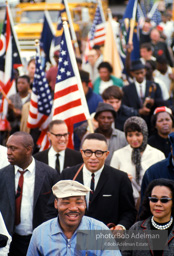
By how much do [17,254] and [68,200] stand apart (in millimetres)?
1981

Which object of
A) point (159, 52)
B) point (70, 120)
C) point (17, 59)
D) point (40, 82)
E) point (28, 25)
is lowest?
point (70, 120)

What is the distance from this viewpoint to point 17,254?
711 cm

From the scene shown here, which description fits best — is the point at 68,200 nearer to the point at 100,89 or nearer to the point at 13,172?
the point at 13,172

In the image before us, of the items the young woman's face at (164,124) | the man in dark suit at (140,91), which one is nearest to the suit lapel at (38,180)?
the young woman's face at (164,124)

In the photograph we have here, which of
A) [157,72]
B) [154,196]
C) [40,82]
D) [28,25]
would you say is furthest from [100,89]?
[28,25]

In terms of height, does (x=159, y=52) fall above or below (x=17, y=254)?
above

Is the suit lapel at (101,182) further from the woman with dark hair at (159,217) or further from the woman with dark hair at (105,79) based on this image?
the woman with dark hair at (105,79)

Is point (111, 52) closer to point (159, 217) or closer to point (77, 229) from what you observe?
point (159, 217)

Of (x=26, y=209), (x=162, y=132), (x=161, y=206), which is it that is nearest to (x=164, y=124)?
(x=162, y=132)

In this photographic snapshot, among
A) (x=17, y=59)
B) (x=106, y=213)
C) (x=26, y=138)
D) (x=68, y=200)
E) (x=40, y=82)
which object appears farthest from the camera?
(x=17, y=59)

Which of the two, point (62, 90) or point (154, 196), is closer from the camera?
point (154, 196)

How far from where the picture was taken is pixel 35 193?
7.14 meters

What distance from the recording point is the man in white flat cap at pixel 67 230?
537cm

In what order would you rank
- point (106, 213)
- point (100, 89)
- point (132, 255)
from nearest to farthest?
point (132, 255) < point (106, 213) < point (100, 89)
